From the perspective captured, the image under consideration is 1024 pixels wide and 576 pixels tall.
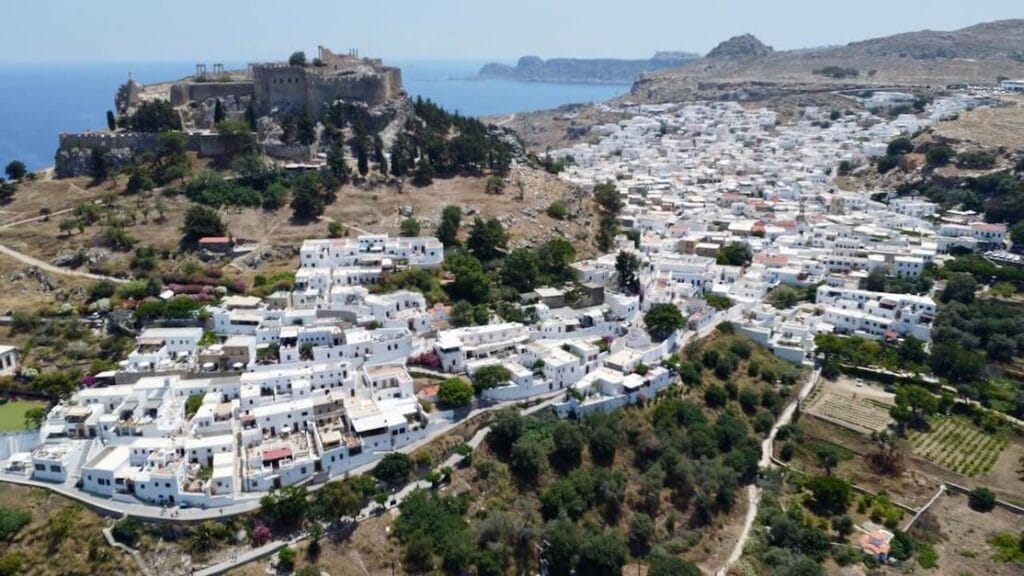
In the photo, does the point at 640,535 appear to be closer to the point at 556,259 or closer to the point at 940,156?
the point at 556,259

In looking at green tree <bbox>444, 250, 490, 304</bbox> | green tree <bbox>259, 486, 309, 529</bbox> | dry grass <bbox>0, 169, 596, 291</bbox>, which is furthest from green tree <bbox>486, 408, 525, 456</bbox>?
dry grass <bbox>0, 169, 596, 291</bbox>

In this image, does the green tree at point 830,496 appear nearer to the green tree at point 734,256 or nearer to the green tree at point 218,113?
the green tree at point 734,256

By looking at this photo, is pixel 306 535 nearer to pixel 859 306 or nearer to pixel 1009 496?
pixel 1009 496

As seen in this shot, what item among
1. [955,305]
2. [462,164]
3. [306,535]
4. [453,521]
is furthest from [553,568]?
[462,164]

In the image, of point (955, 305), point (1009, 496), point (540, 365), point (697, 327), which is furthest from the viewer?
point (955, 305)

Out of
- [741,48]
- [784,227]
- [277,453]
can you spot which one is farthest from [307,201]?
[741,48]
